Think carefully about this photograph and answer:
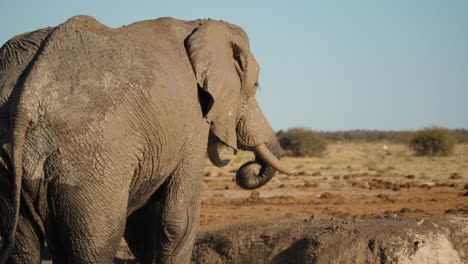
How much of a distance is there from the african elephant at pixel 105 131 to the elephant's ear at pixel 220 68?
1 cm

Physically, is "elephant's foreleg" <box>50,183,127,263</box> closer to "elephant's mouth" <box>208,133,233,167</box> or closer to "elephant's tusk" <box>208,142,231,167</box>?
"elephant's mouth" <box>208,133,233,167</box>

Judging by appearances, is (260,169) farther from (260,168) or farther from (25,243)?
(25,243)

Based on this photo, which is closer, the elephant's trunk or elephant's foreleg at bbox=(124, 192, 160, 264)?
elephant's foreleg at bbox=(124, 192, 160, 264)

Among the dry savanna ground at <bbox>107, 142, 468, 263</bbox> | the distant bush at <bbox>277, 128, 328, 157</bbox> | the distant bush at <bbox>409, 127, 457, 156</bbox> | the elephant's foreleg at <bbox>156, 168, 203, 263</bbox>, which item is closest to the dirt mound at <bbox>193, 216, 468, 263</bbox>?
the dry savanna ground at <bbox>107, 142, 468, 263</bbox>

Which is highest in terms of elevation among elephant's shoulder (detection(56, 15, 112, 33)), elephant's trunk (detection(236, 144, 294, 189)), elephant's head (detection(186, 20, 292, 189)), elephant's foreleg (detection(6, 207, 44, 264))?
elephant's shoulder (detection(56, 15, 112, 33))

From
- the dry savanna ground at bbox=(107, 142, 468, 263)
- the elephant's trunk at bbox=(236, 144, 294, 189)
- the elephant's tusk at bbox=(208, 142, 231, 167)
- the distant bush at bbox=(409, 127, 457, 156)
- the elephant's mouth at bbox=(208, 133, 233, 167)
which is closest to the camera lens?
the elephant's mouth at bbox=(208, 133, 233, 167)

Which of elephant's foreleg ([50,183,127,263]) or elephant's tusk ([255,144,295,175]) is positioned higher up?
elephant's tusk ([255,144,295,175])

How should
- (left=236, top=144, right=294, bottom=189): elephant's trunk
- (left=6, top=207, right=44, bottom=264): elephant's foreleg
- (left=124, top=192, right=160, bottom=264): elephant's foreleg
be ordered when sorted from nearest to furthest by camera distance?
(left=6, top=207, right=44, bottom=264): elephant's foreleg → (left=124, top=192, right=160, bottom=264): elephant's foreleg → (left=236, top=144, right=294, bottom=189): elephant's trunk

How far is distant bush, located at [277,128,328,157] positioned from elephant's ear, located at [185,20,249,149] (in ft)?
121

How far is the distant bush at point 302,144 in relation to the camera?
4438cm

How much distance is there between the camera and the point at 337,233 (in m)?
8.48

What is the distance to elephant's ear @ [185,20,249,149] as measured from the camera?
666cm

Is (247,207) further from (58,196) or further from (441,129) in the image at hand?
(441,129)

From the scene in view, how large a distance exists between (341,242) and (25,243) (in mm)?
3415
